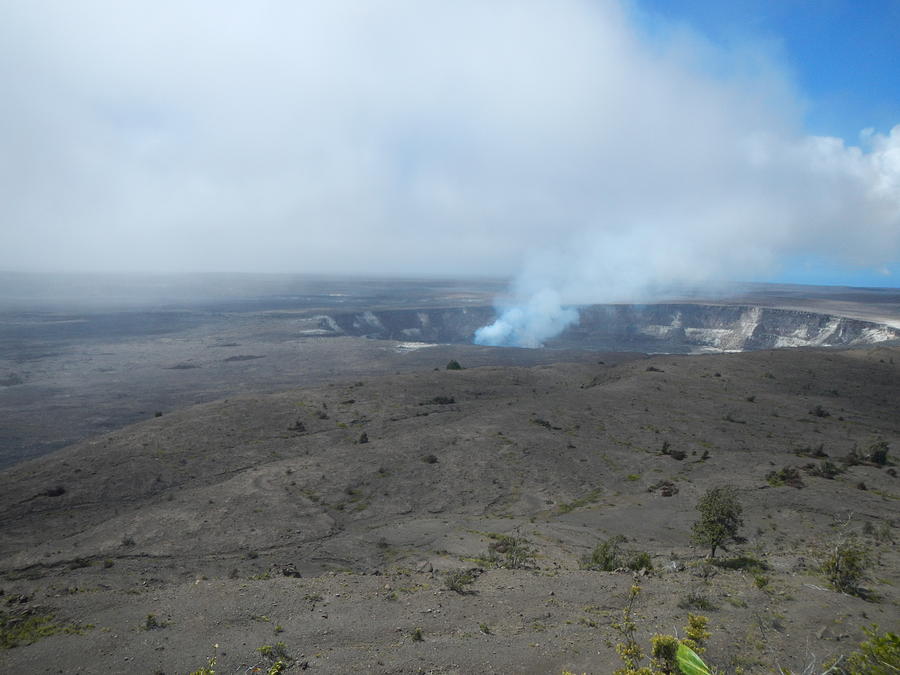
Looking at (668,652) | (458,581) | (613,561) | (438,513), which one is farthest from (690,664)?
(438,513)

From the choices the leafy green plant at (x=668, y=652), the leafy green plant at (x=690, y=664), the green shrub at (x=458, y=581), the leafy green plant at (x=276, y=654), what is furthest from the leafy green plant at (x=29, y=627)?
the leafy green plant at (x=690, y=664)

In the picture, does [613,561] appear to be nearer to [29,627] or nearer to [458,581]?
[458,581]

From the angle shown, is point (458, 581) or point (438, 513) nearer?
point (458, 581)

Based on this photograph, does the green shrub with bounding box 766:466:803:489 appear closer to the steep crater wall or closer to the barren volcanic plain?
the barren volcanic plain

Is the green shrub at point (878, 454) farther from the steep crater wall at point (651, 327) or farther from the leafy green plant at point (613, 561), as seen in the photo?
the steep crater wall at point (651, 327)

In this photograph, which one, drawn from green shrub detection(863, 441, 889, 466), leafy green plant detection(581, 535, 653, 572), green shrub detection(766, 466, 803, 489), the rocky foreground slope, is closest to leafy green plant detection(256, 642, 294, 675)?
Result: the rocky foreground slope
